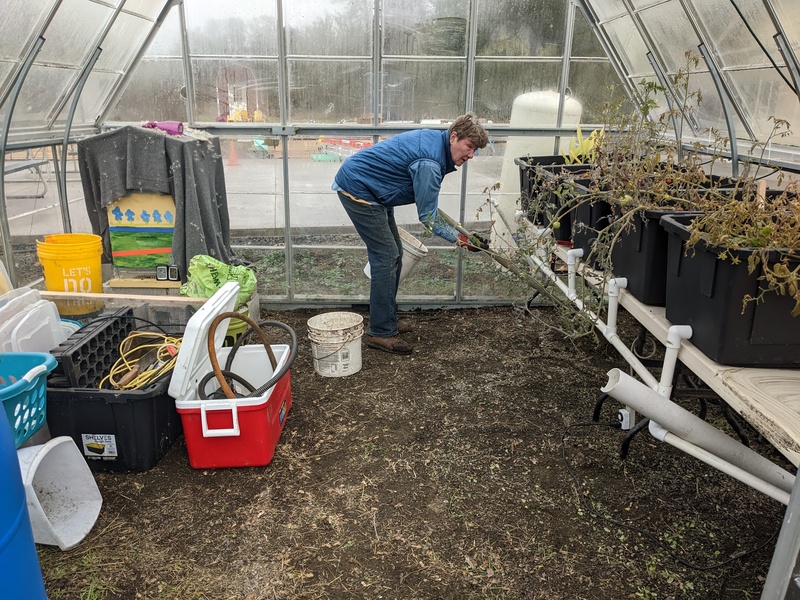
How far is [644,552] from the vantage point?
2125 millimetres

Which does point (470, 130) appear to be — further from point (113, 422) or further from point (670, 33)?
point (113, 422)

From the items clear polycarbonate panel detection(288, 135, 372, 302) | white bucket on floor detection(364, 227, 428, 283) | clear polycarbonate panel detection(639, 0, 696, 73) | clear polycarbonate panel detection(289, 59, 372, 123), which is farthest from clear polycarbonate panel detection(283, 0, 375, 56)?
clear polycarbonate panel detection(639, 0, 696, 73)

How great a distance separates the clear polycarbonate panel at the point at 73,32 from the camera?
142 inches

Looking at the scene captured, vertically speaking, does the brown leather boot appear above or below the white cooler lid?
below

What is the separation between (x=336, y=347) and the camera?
3.42m

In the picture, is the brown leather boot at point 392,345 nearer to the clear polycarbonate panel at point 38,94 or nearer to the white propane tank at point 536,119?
the white propane tank at point 536,119

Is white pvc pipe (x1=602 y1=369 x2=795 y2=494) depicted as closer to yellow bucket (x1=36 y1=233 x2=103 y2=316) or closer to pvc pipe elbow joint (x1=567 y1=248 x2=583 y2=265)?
pvc pipe elbow joint (x1=567 y1=248 x2=583 y2=265)

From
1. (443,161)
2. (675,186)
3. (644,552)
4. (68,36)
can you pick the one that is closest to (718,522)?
(644,552)

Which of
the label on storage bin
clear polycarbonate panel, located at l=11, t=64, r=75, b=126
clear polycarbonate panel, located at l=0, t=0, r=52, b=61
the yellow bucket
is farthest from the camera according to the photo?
clear polycarbonate panel, located at l=11, t=64, r=75, b=126

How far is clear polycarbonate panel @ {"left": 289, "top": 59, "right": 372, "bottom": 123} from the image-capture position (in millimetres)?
4301

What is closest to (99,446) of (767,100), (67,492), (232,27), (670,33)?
(67,492)

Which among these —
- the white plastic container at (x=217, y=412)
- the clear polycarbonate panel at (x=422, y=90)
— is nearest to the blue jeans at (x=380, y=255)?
the clear polycarbonate panel at (x=422, y=90)

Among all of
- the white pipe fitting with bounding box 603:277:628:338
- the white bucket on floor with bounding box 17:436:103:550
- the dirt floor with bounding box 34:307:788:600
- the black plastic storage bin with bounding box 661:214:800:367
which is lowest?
the dirt floor with bounding box 34:307:788:600

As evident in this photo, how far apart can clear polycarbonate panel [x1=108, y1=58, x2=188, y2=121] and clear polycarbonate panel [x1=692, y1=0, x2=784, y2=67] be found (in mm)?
3353
